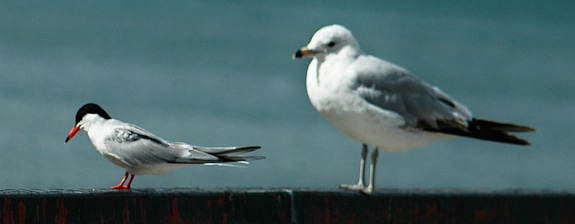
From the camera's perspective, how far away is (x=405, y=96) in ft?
21.1

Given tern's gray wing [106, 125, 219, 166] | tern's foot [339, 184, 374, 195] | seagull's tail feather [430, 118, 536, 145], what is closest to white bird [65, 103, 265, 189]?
tern's gray wing [106, 125, 219, 166]

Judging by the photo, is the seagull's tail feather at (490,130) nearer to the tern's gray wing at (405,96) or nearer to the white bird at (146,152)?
the tern's gray wing at (405,96)

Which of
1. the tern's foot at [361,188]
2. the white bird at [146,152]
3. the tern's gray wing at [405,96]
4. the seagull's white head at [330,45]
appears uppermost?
the seagull's white head at [330,45]

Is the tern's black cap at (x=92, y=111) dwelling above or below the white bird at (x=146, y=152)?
above

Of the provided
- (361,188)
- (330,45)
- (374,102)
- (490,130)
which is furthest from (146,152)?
(490,130)

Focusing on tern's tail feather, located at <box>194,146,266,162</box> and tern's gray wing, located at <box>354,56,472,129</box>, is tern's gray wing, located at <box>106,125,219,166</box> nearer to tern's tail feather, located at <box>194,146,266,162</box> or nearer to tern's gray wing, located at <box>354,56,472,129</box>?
tern's tail feather, located at <box>194,146,266,162</box>

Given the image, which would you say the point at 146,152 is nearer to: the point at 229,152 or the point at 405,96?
the point at 229,152

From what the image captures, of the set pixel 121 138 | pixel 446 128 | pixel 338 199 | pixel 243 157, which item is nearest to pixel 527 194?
pixel 446 128

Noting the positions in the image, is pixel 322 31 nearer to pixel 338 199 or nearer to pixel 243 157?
pixel 338 199

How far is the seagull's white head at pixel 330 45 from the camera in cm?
635

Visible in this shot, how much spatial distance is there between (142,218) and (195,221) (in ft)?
1.06

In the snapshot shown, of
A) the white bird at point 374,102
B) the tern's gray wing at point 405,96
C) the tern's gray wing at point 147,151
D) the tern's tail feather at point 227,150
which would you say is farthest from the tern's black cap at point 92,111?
the tern's gray wing at point 405,96

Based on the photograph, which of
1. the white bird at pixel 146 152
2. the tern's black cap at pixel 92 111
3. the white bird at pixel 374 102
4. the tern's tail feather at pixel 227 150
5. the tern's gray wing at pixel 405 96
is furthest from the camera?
the tern's black cap at pixel 92 111

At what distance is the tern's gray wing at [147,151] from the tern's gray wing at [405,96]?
229 centimetres
